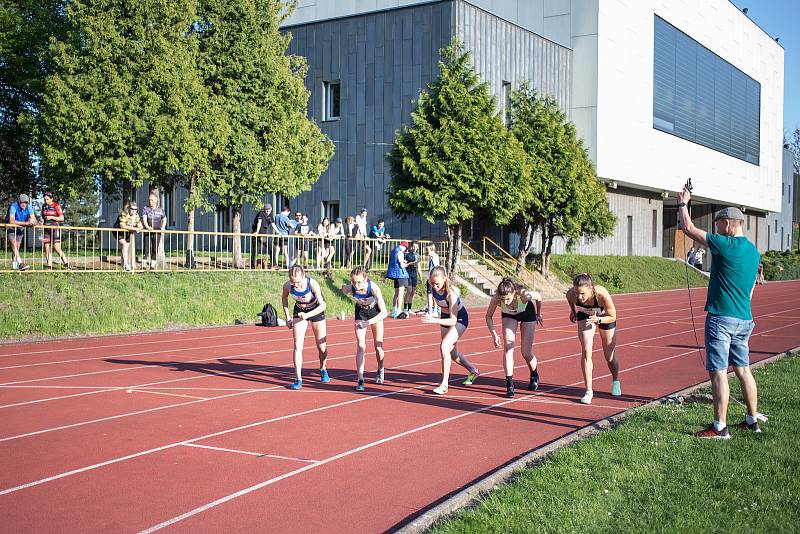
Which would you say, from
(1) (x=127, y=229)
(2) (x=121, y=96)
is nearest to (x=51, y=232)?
(1) (x=127, y=229)

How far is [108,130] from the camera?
23156 millimetres

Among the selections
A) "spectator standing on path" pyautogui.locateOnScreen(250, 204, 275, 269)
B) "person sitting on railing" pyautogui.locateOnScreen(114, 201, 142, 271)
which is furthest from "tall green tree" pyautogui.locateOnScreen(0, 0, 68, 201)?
"spectator standing on path" pyautogui.locateOnScreen(250, 204, 275, 269)

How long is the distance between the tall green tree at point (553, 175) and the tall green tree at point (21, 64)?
776 inches

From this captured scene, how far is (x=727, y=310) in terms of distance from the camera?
8469 millimetres

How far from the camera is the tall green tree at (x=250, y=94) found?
28297 mm

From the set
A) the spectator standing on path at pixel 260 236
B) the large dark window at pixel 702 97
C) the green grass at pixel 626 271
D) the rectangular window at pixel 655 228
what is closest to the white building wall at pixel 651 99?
the large dark window at pixel 702 97

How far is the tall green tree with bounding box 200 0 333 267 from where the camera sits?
2830cm

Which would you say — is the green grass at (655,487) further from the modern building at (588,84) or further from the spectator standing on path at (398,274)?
the modern building at (588,84)

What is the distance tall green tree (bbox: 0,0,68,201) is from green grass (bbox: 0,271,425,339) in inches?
375

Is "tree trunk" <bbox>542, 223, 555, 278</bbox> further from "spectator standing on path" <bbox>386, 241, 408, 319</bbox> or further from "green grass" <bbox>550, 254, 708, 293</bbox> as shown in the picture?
"spectator standing on path" <bbox>386, 241, 408, 319</bbox>

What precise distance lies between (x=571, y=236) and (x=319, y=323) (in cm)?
2908

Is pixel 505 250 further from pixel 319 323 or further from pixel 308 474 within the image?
pixel 308 474

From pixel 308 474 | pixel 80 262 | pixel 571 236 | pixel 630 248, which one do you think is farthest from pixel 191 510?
pixel 630 248

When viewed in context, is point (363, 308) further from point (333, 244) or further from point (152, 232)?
point (333, 244)
